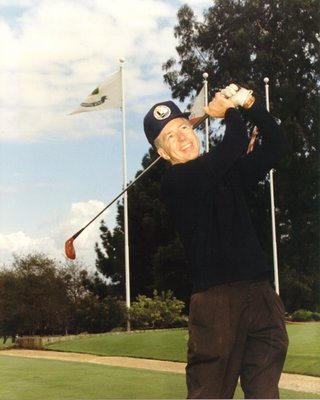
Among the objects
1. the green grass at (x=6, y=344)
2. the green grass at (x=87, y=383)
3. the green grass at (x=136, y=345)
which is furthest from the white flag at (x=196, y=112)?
the green grass at (x=6, y=344)

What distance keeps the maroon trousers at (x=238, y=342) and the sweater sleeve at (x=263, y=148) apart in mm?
511

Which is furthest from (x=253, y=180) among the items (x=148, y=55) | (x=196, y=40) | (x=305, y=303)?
(x=305, y=303)

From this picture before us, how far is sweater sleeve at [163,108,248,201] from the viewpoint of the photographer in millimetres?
2662

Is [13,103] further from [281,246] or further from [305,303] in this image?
[305,303]

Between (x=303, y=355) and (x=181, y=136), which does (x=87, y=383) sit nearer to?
(x=303, y=355)

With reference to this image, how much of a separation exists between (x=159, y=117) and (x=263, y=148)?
509mm

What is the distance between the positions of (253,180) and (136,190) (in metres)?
7.81

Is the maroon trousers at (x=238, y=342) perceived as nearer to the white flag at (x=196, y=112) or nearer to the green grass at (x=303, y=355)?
the white flag at (x=196, y=112)

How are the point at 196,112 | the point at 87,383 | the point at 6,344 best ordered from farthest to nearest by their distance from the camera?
the point at 6,344 < the point at 87,383 < the point at 196,112

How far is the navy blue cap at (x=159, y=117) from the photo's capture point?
2916mm

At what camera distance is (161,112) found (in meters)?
2.93

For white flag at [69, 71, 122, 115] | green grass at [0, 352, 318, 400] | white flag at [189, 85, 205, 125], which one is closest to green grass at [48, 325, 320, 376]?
green grass at [0, 352, 318, 400]

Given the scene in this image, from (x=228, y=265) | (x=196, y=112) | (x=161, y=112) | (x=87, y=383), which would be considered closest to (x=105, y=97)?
(x=196, y=112)

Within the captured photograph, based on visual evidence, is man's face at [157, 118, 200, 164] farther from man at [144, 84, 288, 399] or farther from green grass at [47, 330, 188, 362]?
green grass at [47, 330, 188, 362]
